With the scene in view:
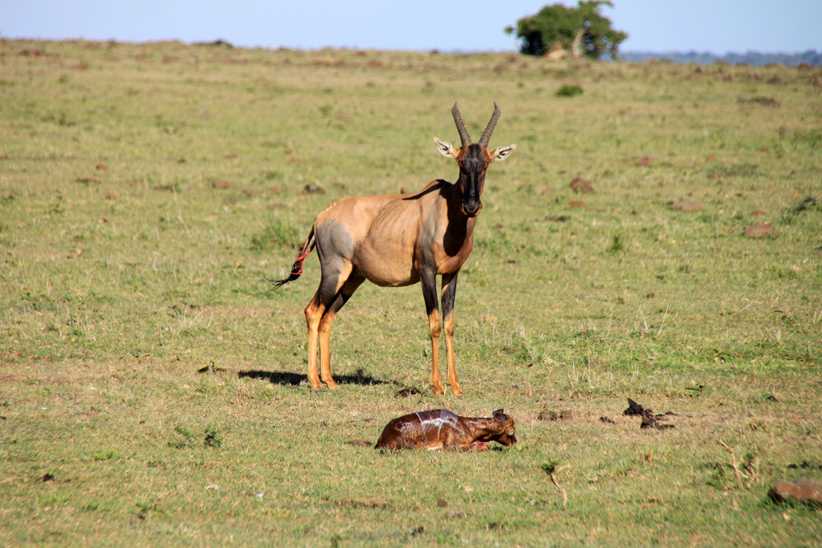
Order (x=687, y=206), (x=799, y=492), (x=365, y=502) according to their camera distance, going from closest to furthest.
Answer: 1. (x=799, y=492)
2. (x=365, y=502)
3. (x=687, y=206)

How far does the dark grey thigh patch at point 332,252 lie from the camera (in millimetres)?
8242

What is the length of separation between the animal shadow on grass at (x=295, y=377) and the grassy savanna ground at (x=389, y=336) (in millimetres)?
53

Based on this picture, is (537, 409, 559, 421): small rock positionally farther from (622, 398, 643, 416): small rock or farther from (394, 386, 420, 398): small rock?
(394, 386, 420, 398): small rock

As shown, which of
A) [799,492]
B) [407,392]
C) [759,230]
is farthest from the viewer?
[759,230]

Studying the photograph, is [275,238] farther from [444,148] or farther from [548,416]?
[548,416]

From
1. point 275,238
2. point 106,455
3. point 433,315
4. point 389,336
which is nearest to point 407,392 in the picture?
point 433,315

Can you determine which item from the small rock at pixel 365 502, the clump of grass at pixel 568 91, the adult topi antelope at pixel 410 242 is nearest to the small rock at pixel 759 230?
the adult topi antelope at pixel 410 242

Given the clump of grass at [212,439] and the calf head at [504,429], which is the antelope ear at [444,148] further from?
the clump of grass at [212,439]

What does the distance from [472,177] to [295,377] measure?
301cm

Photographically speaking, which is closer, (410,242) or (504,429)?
(504,429)

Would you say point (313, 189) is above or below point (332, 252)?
below

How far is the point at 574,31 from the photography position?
182 ft

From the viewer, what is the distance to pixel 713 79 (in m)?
34.6

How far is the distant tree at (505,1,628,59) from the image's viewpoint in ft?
182
